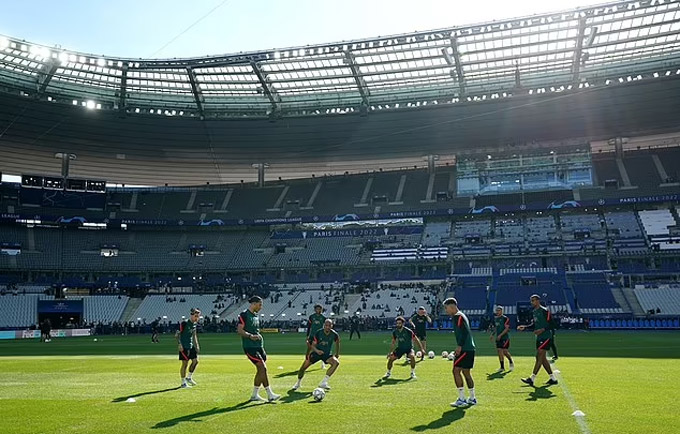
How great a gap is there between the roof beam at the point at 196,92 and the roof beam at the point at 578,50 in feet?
112

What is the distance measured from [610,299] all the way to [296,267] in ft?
112

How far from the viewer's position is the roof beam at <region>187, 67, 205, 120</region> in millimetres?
57156

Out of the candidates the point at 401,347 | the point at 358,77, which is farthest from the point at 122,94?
the point at 401,347

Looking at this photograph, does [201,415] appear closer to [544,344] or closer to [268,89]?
[544,344]

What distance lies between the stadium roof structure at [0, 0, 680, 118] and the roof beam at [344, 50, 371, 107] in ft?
0.33

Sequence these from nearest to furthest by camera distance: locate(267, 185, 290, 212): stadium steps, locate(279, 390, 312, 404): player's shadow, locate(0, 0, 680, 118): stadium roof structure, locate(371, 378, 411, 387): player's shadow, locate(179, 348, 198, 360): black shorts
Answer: locate(279, 390, 312, 404): player's shadow < locate(371, 378, 411, 387): player's shadow < locate(179, 348, 198, 360): black shorts < locate(0, 0, 680, 118): stadium roof structure < locate(267, 185, 290, 212): stadium steps

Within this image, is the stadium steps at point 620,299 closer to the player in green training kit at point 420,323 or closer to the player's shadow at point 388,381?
the player in green training kit at point 420,323

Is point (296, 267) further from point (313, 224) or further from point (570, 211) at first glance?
point (570, 211)

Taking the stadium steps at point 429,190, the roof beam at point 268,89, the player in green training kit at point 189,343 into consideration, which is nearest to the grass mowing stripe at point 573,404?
the player in green training kit at point 189,343

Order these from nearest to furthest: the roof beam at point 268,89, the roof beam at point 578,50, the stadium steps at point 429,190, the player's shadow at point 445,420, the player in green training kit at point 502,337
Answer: the player's shadow at point 445,420 → the player in green training kit at point 502,337 → the roof beam at point 578,50 → the roof beam at point 268,89 → the stadium steps at point 429,190

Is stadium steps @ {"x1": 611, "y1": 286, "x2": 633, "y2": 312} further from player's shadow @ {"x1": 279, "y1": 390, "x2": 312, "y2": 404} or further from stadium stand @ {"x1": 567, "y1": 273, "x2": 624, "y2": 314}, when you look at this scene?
player's shadow @ {"x1": 279, "y1": 390, "x2": 312, "y2": 404}

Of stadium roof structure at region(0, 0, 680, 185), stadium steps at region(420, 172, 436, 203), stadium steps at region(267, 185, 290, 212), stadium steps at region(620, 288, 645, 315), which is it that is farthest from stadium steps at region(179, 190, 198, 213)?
stadium steps at region(620, 288, 645, 315)

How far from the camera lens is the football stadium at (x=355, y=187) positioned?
51.4 m

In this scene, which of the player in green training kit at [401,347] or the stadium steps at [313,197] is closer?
the player in green training kit at [401,347]
